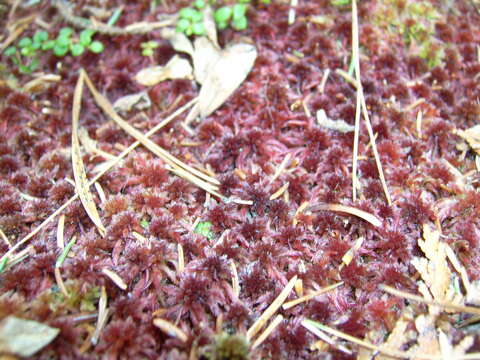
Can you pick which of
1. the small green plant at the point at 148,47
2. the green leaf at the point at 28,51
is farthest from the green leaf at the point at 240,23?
the green leaf at the point at 28,51

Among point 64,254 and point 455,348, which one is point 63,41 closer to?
point 64,254

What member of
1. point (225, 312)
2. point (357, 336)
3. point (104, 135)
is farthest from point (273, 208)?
point (104, 135)

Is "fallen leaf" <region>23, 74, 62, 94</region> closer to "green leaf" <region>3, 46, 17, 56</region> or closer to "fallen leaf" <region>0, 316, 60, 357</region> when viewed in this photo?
"green leaf" <region>3, 46, 17, 56</region>

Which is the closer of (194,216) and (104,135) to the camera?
(194,216)

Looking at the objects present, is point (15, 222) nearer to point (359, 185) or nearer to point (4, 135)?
point (4, 135)

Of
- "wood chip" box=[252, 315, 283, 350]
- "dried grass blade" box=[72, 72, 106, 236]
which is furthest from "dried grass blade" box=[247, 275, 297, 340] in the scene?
"dried grass blade" box=[72, 72, 106, 236]

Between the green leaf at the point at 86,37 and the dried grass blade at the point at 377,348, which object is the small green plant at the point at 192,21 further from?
the dried grass blade at the point at 377,348
